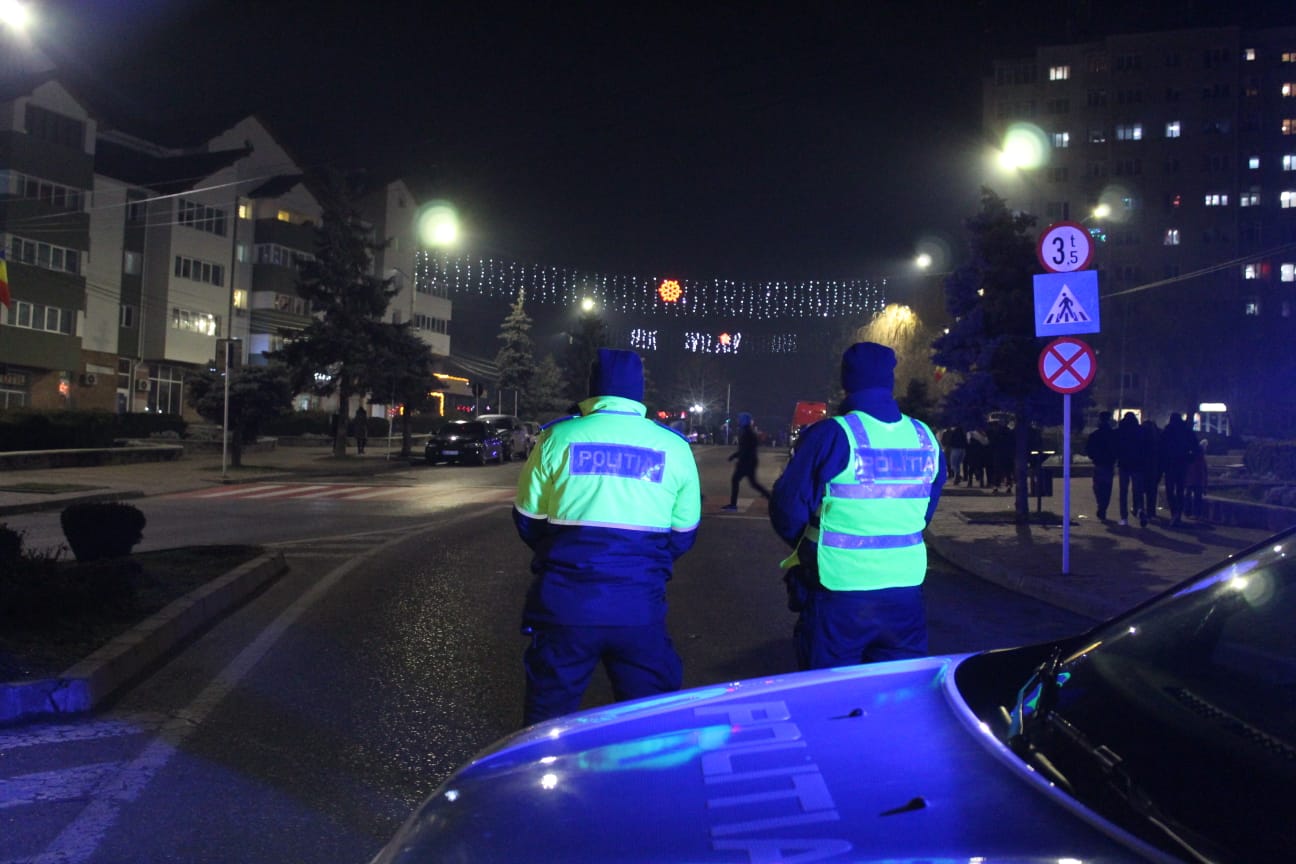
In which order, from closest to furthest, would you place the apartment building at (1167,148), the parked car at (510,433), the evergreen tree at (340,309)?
1. the evergreen tree at (340,309)
2. the parked car at (510,433)
3. the apartment building at (1167,148)

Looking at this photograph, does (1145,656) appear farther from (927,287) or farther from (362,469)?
(927,287)

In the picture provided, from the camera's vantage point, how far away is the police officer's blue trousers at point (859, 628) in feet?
→ 13.4

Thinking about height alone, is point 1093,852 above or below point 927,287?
below

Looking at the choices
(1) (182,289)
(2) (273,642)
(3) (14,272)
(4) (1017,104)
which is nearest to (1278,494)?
(2) (273,642)

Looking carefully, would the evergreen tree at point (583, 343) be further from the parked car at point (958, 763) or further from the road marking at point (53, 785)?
the parked car at point (958, 763)

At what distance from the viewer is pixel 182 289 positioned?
50812 millimetres

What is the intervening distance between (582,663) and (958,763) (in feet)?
6.01

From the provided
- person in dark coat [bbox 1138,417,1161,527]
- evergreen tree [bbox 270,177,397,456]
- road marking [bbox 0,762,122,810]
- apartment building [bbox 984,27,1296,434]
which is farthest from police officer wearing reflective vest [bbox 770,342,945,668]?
apartment building [bbox 984,27,1296,434]

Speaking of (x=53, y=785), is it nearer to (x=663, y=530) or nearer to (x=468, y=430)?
(x=663, y=530)

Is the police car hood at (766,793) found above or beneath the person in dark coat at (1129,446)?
beneath

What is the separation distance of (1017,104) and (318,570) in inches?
3486

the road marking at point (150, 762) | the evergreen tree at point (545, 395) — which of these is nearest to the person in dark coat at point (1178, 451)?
the road marking at point (150, 762)

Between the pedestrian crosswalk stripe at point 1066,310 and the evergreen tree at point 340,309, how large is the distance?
1148 inches

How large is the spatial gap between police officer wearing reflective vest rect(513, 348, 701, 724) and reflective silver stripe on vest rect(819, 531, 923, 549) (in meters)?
0.59
